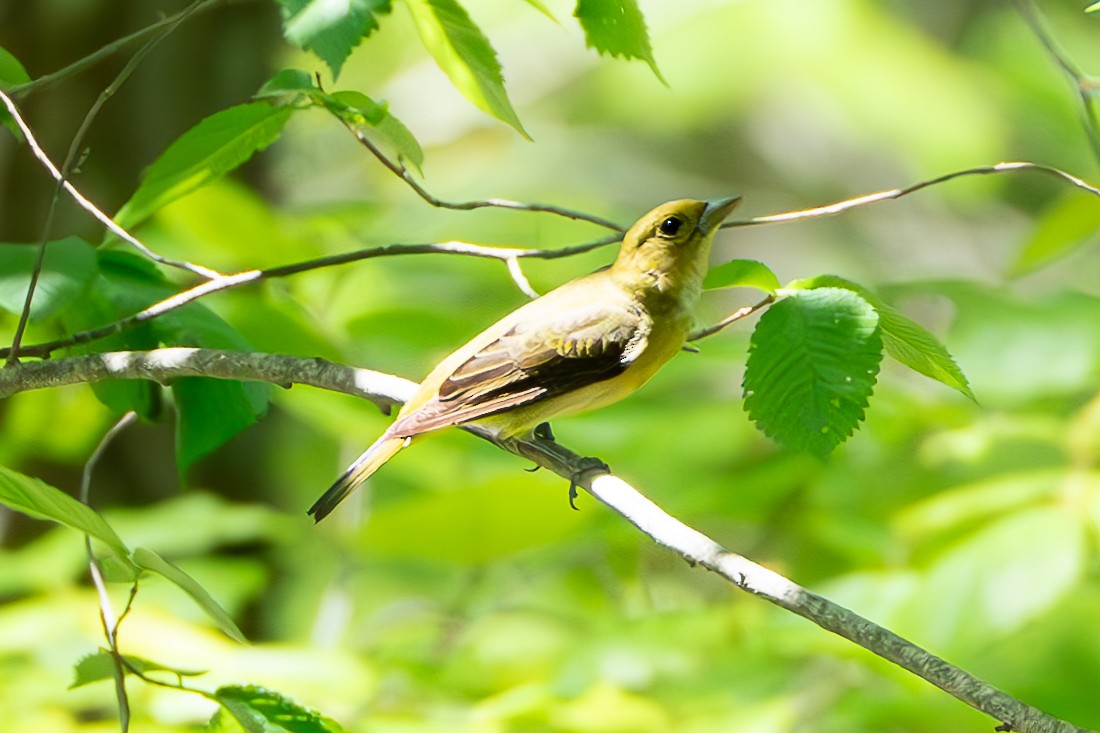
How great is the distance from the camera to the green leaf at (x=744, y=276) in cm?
188

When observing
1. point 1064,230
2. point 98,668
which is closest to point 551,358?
point 98,668

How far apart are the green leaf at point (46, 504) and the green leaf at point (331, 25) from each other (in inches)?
28.9

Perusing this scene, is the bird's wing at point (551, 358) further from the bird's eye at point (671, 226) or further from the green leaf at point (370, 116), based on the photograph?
the green leaf at point (370, 116)

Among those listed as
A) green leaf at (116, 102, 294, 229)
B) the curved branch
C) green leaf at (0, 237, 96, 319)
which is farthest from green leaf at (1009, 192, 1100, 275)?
green leaf at (0, 237, 96, 319)

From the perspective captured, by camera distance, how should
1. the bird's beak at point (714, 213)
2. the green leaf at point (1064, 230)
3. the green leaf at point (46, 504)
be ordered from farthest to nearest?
the green leaf at point (1064, 230), the bird's beak at point (714, 213), the green leaf at point (46, 504)

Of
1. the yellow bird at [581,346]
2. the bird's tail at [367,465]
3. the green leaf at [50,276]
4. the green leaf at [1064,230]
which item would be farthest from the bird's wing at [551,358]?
the green leaf at [1064,230]

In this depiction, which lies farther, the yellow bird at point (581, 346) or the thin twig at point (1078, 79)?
the yellow bird at point (581, 346)

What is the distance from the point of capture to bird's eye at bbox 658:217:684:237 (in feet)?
9.28

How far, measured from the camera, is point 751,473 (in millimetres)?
3887

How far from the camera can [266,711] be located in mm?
1702

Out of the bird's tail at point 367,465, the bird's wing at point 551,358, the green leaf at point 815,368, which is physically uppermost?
the bird's wing at point 551,358

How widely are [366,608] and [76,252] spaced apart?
4444 millimetres

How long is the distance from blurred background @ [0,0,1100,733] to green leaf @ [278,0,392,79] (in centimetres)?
149

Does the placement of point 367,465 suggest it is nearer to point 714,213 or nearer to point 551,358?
point 551,358
